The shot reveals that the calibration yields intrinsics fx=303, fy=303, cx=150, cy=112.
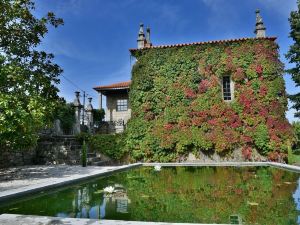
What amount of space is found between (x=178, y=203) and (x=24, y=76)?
6.95 metres

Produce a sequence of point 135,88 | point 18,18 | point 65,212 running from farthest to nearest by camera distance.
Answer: point 135,88 → point 18,18 → point 65,212

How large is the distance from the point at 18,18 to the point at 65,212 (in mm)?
8063

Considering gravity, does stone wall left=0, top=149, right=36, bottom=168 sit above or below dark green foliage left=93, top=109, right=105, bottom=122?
below

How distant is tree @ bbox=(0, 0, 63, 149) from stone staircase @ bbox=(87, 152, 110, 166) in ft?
20.9

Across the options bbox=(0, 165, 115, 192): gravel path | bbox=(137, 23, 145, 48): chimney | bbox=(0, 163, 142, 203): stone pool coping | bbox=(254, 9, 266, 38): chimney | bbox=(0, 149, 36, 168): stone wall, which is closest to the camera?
bbox=(0, 163, 142, 203): stone pool coping

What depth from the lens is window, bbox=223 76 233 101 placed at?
19297mm

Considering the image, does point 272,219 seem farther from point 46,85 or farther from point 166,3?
point 166,3

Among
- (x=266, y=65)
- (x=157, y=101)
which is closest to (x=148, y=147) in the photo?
(x=157, y=101)

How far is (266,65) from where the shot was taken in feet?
61.7

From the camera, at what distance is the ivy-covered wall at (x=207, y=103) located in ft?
59.6

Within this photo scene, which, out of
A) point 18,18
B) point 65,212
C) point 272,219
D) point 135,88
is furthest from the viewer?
point 135,88

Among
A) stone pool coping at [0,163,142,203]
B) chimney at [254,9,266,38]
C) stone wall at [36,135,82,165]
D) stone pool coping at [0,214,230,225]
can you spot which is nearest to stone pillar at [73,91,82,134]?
stone wall at [36,135,82,165]

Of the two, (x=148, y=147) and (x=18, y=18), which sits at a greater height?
(x=18, y=18)

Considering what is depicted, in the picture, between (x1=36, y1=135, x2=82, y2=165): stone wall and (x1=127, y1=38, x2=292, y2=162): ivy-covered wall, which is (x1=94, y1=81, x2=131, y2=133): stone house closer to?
(x1=127, y1=38, x2=292, y2=162): ivy-covered wall
